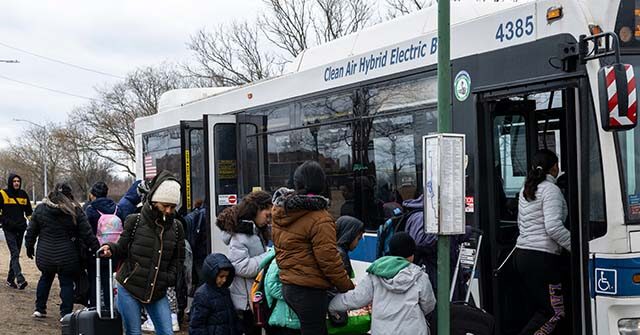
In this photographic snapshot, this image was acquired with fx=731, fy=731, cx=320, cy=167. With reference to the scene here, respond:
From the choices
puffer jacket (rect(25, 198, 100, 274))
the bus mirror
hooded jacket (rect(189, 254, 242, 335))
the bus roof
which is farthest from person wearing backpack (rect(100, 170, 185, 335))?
the bus mirror

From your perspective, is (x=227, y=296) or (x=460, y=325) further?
(x=227, y=296)

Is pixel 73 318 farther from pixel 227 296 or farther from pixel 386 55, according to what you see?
pixel 386 55

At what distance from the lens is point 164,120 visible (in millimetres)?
12273

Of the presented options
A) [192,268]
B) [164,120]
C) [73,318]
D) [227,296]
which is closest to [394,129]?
[227,296]

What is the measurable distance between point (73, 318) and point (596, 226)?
12.4 ft

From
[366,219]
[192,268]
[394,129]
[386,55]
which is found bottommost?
[192,268]

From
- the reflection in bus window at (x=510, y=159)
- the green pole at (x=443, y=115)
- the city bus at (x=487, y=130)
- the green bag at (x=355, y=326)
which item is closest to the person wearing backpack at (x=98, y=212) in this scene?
the city bus at (x=487, y=130)

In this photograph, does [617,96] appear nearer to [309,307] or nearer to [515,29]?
[515,29]

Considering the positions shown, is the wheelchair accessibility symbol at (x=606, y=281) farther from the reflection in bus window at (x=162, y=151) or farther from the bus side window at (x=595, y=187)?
the reflection in bus window at (x=162, y=151)

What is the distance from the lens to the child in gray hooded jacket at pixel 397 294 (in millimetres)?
4504

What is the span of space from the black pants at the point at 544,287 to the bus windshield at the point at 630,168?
91cm

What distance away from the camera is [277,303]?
16.2 feet

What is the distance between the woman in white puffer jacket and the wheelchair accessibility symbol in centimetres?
56

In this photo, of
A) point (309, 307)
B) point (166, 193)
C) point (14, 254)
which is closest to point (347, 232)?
point (309, 307)
